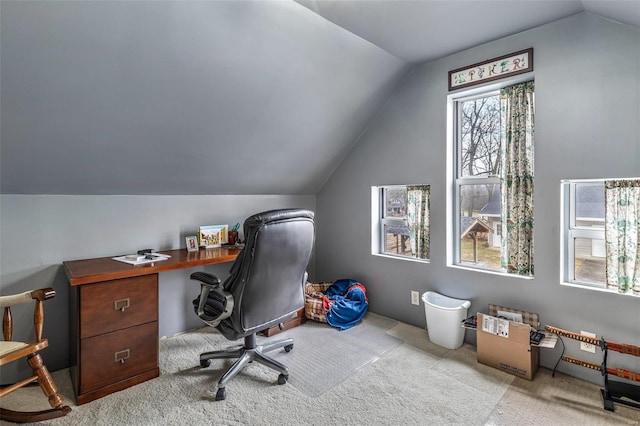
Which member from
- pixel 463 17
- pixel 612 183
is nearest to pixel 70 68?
pixel 463 17

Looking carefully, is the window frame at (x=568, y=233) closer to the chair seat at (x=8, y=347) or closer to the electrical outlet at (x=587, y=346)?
the electrical outlet at (x=587, y=346)

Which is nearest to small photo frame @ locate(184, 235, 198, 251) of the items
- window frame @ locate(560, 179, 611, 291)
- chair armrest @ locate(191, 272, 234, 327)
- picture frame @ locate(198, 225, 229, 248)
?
picture frame @ locate(198, 225, 229, 248)

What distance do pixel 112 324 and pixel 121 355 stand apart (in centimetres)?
23

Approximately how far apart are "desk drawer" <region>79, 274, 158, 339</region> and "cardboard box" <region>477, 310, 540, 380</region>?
242cm

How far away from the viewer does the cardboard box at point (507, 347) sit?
225 centimetres

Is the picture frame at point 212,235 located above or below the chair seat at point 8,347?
above

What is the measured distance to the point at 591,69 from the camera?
2188mm

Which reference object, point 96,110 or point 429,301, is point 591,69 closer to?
point 429,301

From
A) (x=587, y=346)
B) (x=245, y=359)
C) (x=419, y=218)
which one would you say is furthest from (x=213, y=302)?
(x=587, y=346)

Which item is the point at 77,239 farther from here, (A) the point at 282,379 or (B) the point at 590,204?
(B) the point at 590,204

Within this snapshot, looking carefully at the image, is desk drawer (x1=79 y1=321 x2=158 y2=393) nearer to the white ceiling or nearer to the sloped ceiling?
the sloped ceiling

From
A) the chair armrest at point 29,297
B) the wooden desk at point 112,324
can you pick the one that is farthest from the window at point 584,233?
the chair armrest at point 29,297

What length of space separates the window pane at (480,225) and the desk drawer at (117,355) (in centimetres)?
267

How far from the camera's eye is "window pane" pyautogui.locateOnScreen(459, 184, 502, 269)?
2789mm
